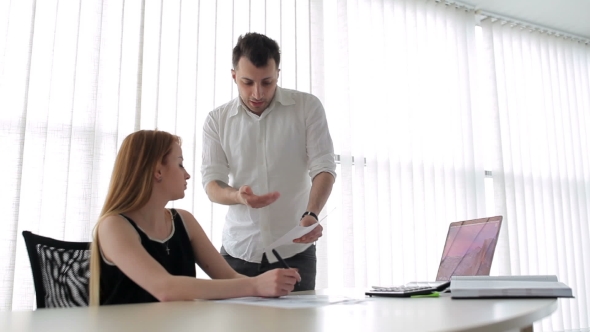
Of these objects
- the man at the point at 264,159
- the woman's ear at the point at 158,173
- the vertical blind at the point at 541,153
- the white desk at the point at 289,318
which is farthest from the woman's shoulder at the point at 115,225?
the vertical blind at the point at 541,153

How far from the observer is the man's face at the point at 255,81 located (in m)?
1.93

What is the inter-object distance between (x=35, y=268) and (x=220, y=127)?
951 millimetres

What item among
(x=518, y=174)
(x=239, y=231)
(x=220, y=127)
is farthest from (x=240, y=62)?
(x=518, y=174)

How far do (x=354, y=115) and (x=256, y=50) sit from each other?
1.60 metres

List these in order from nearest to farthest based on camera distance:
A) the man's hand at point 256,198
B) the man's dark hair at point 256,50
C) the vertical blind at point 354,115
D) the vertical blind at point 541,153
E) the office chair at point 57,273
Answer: the office chair at point 57,273 < the man's hand at point 256,198 < the man's dark hair at point 256,50 < the vertical blind at point 354,115 < the vertical blind at point 541,153

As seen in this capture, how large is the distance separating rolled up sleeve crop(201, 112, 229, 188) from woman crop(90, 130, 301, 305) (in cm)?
37

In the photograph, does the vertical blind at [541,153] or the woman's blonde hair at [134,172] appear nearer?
the woman's blonde hair at [134,172]

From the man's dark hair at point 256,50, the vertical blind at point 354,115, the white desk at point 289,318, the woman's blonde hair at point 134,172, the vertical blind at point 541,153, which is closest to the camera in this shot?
the white desk at point 289,318

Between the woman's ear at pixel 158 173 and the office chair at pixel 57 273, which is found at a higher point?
the woman's ear at pixel 158 173

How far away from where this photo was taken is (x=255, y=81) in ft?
6.39

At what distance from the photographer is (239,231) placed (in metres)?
2.01

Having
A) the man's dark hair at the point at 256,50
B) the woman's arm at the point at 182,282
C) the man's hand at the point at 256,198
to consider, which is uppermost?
the man's dark hair at the point at 256,50

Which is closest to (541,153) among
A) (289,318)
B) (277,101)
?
Result: (277,101)

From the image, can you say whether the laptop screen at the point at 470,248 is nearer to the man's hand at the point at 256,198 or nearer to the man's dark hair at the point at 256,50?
the man's hand at the point at 256,198
